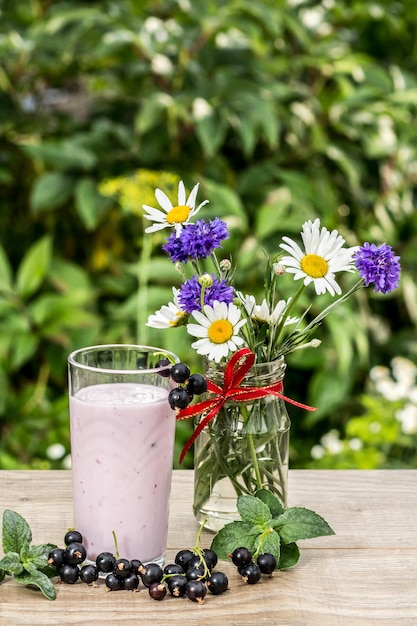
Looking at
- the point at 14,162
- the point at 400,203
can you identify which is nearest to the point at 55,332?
the point at 14,162

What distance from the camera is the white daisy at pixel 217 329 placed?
0.86 meters

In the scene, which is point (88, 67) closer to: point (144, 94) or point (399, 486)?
point (144, 94)

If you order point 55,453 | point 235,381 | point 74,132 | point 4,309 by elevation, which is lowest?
point 55,453

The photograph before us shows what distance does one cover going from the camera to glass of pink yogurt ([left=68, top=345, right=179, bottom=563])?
865 mm

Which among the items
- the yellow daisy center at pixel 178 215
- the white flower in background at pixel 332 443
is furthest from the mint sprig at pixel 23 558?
the white flower in background at pixel 332 443

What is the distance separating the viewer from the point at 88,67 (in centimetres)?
246

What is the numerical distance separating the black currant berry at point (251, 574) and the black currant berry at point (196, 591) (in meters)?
0.04

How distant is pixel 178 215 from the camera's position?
91 cm

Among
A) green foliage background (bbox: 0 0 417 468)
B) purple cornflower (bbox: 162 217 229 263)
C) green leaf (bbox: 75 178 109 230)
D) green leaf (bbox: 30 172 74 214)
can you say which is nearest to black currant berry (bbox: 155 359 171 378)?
purple cornflower (bbox: 162 217 229 263)

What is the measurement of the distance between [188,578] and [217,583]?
0.10ft

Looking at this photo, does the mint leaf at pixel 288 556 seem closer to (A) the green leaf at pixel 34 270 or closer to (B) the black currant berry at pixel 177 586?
(B) the black currant berry at pixel 177 586

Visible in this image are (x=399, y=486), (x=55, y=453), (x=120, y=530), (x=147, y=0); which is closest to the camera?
(x=120, y=530)

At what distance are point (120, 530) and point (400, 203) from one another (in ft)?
5.95

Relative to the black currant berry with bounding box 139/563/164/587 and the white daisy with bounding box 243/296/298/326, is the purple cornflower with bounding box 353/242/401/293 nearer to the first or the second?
the white daisy with bounding box 243/296/298/326
